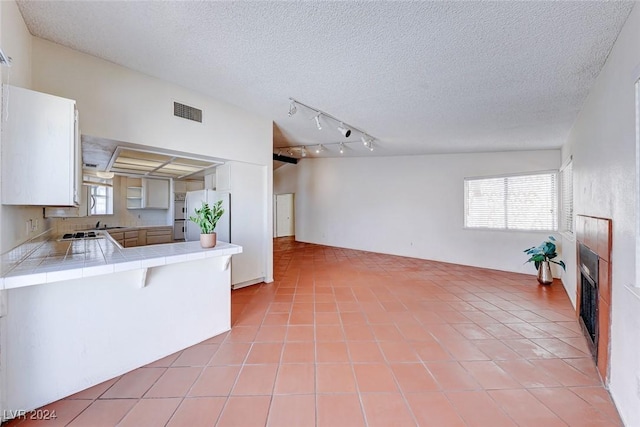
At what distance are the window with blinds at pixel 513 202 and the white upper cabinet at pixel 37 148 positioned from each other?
6662mm

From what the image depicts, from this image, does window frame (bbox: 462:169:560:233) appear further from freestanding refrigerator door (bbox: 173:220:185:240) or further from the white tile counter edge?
freestanding refrigerator door (bbox: 173:220:185:240)

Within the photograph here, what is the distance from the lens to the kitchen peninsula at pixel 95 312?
5.28 feet

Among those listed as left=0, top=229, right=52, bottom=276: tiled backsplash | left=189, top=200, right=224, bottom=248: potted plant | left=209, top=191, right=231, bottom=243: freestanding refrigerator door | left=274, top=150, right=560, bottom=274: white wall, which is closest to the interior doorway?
left=274, top=150, right=560, bottom=274: white wall

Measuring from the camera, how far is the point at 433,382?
6.34 ft

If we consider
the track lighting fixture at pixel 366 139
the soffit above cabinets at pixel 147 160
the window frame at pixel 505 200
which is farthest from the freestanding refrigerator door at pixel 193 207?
the window frame at pixel 505 200

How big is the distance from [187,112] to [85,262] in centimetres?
209

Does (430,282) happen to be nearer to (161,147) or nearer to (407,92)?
(407,92)

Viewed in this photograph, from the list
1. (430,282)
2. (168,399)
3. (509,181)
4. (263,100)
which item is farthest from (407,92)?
(509,181)

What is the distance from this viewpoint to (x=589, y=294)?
258 centimetres

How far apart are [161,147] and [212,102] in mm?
932

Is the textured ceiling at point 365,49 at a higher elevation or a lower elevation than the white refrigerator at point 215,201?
higher

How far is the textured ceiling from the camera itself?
177 cm

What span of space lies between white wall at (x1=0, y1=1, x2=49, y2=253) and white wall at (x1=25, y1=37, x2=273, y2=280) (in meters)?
0.18

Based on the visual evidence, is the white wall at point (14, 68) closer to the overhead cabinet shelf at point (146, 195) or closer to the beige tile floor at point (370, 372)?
the beige tile floor at point (370, 372)
